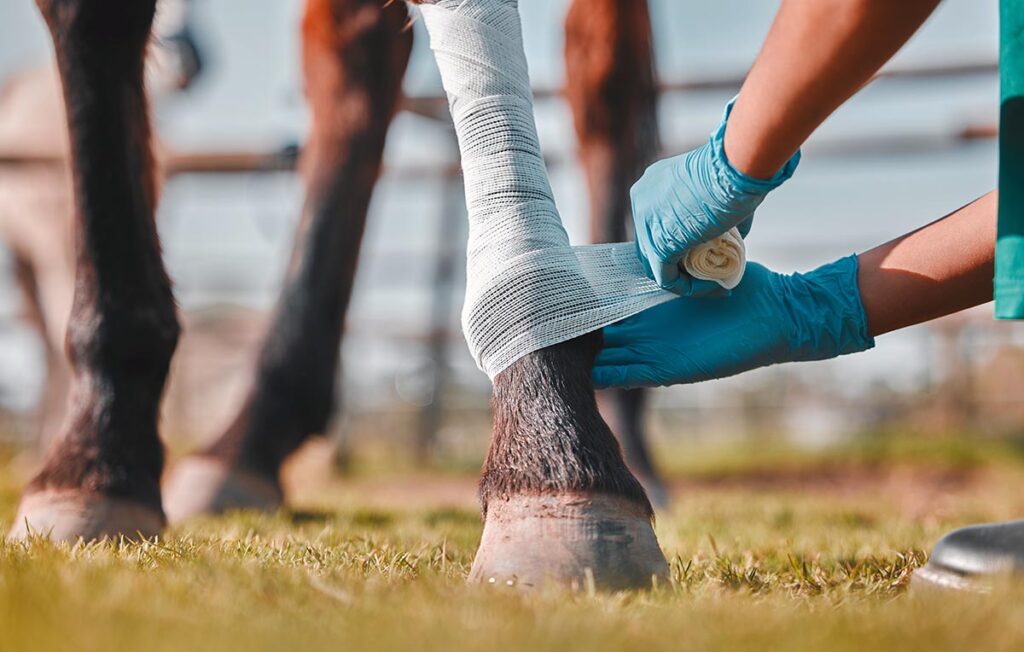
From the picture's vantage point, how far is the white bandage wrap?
1038 millimetres

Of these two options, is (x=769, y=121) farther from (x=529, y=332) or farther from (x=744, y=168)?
(x=529, y=332)

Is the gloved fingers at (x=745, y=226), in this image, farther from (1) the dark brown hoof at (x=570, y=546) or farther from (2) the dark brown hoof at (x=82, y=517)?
(2) the dark brown hoof at (x=82, y=517)

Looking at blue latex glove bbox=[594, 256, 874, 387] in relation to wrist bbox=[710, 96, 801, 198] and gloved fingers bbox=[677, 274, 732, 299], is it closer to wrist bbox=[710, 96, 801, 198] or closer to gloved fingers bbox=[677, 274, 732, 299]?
gloved fingers bbox=[677, 274, 732, 299]

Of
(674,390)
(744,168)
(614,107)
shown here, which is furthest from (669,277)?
(674,390)

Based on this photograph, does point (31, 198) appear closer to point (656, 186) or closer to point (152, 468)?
point (152, 468)

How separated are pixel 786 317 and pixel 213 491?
3.73 ft

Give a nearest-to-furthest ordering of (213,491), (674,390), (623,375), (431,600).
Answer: (431,600)
(623,375)
(213,491)
(674,390)

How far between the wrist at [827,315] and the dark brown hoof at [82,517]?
0.79 meters

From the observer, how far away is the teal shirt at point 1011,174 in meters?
0.92

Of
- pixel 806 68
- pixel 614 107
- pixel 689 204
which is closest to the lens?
pixel 806 68

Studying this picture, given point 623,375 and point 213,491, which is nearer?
point 623,375

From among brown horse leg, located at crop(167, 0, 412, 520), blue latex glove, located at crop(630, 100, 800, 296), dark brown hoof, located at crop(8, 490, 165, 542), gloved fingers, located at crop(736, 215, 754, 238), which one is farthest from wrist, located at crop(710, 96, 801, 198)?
brown horse leg, located at crop(167, 0, 412, 520)

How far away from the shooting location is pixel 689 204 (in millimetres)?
1017

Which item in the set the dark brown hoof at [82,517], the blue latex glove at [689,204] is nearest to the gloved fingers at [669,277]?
the blue latex glove at [689,204]
